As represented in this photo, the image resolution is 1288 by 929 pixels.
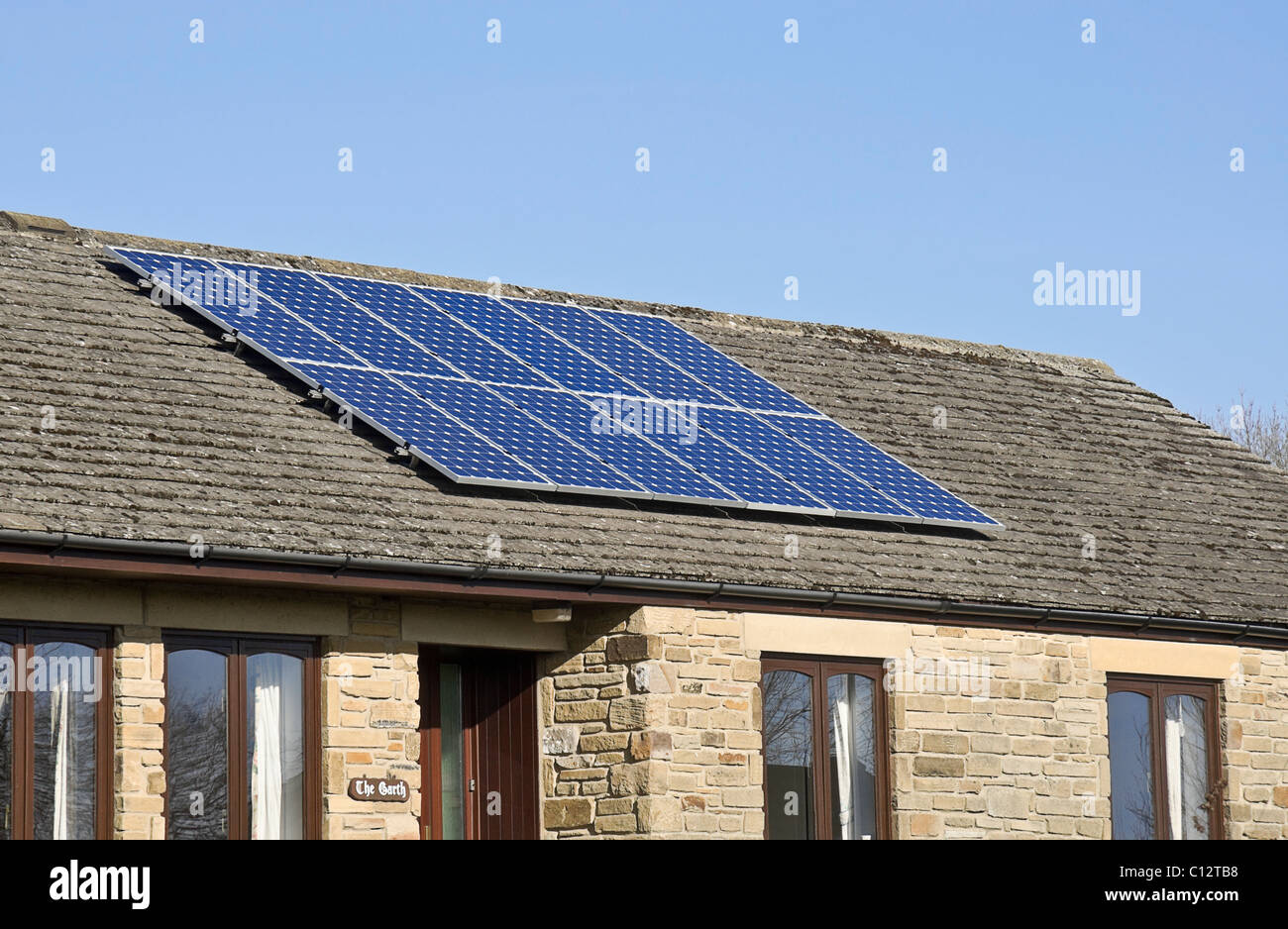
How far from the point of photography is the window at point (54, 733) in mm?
12734

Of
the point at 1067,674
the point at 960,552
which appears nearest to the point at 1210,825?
the point at 1067,674

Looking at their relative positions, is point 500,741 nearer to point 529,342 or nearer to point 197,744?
point 197,744

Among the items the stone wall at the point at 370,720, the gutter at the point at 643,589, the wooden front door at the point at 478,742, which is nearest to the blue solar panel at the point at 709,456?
the gutter at the point at 643,589

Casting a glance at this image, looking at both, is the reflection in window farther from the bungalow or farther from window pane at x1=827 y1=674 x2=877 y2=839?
window pane at x1=827 y1=674 x2=877 y2=839

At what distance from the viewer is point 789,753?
1573 centimetres

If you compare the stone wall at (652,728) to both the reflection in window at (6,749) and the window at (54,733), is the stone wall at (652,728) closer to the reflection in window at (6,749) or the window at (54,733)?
the window at (54,733)

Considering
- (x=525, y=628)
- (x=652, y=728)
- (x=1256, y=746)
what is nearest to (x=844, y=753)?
(x=652, y=728)

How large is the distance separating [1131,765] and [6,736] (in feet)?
31.8

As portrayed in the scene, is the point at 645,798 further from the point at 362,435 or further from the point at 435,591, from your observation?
the point at 362,435

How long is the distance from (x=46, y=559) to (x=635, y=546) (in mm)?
4580

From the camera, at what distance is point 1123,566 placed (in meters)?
18.1

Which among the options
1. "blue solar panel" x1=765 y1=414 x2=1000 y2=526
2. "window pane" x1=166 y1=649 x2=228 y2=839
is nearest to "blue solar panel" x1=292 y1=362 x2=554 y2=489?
"window pane" x1=166 y1=649 x2=228 y2=839

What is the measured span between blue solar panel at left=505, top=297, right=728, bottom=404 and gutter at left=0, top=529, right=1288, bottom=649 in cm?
322

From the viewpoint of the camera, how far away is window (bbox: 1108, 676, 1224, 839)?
57.5 ft
